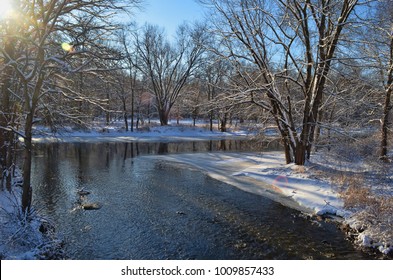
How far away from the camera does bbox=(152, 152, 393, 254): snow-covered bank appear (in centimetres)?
731

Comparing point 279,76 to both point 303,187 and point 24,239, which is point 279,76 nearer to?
point 303,187

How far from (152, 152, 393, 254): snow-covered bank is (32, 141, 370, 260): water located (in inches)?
23.5

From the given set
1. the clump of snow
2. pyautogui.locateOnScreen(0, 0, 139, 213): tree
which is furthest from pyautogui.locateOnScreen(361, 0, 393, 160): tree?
the clump of snow

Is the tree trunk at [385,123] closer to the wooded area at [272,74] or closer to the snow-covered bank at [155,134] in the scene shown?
the wooded area at [272,74]

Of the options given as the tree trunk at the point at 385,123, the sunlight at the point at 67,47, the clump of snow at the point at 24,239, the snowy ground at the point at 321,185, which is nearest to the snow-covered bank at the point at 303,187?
the snowy ground at the point at 321,185

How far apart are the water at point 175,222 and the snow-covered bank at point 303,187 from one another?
0.60 metres

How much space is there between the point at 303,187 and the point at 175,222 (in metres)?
5.96

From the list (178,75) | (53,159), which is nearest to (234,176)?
(53,159)

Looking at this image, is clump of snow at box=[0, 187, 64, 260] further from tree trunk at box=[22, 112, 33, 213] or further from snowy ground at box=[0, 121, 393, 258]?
tree trunk at box=[22, 112, 33, 213]

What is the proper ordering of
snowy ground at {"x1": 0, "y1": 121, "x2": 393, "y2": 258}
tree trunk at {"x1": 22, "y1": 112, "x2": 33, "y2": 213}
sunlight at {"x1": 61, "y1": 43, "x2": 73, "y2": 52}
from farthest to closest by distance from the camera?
snowy ground at {"x1": 0, "y1": 121, "x2": 393, "y2": 258}
sunlight at {"x1": 61, "y1": 43, "x2": 73, "y2": 52}
tree trunk at {"x1": 22, "y1": 112, "x2": 33, "y2": 213}

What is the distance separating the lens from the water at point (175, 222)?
684 centimetres

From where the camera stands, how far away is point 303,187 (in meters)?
11.7
